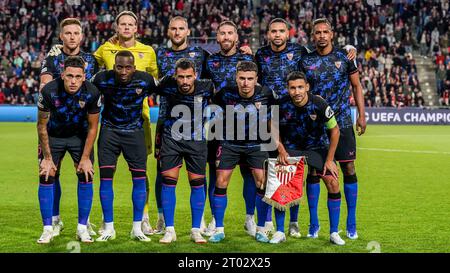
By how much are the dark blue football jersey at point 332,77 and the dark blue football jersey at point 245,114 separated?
52 centimetres

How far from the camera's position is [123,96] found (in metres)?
7.77

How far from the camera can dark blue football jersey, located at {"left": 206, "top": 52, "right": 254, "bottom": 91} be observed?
834cm

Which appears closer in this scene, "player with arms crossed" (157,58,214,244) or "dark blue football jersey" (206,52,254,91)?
"player with arms crossed" (157,58,214,244)

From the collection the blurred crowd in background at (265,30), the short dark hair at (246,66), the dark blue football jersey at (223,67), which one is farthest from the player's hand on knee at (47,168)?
the blurred crowd in background at (265,30)

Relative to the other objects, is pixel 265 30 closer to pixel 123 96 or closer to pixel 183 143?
pixel 183 143

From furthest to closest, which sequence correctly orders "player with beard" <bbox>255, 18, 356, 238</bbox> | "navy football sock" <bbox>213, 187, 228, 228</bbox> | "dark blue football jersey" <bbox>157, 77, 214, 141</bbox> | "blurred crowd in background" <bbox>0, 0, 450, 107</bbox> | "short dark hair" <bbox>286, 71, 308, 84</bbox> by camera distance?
"blurred crowd in background" <bbox>0, 0, 450, 107</bbox> < "player with beard" <bbox>255, 18, 356, 238</bbox> < "navy football sock" <bbox>213, 187, 228, 228</bbox> < "dark blue football jersey" <bbox>157, 77, 214, 141</bbox> < "short dark hair" <bbox>286, 71, 308, 84</bbox>

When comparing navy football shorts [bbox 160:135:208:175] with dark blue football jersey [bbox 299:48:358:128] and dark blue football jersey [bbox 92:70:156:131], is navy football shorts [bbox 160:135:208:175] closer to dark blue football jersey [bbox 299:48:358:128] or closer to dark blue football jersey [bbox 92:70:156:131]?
dark blue football jersey [bbox 92:70:156:131]

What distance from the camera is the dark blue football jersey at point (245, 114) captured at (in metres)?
7.95

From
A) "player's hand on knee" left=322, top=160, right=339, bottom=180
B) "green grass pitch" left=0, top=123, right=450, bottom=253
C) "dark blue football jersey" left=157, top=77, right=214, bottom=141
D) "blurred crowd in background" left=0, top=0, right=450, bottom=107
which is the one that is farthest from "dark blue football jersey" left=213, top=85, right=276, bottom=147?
"blurred crowd in background" left=0, top=0, right=450, bottom=107

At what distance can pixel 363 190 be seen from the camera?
1223cm

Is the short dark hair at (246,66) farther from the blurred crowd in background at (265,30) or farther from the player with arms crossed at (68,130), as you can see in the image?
the blurred crowd in background at (265,30)

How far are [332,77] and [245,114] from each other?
3.41ft

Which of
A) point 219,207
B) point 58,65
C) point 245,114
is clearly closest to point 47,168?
point 58,65

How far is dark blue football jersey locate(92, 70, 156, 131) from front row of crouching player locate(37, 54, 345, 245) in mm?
10
